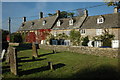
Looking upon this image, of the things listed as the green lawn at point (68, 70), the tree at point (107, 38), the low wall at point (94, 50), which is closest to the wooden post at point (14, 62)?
the green lawn at point (68, 70)

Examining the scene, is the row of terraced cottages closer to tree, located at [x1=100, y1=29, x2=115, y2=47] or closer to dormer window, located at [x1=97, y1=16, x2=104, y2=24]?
dormer window, located at [x1=97, y1=16, x2=104, y2=24]

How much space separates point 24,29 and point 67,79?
48524 mm

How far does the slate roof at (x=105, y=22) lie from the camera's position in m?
30.6

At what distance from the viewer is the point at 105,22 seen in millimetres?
32656

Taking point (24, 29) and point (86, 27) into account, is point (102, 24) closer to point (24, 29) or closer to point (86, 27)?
point (86, 27)

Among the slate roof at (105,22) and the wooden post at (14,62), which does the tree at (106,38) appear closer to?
the slate roof at (105,22)

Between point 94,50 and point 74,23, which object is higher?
point 74,23

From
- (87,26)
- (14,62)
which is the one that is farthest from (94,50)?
(87,26)

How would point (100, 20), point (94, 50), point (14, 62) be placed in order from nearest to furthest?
point (14, 62) < point (94, 50) < point (100, 20)

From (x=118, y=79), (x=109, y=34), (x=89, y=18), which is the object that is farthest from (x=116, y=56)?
(x=89, y=18)

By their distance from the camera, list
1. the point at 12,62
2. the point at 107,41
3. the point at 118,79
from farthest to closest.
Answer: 1. the point at 107,41
2. the point at 12,62
3. the point at 118,79

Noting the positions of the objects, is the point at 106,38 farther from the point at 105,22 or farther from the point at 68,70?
the point at 68,70

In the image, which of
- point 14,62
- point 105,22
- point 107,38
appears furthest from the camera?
point 105,22

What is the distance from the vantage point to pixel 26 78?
931cm
